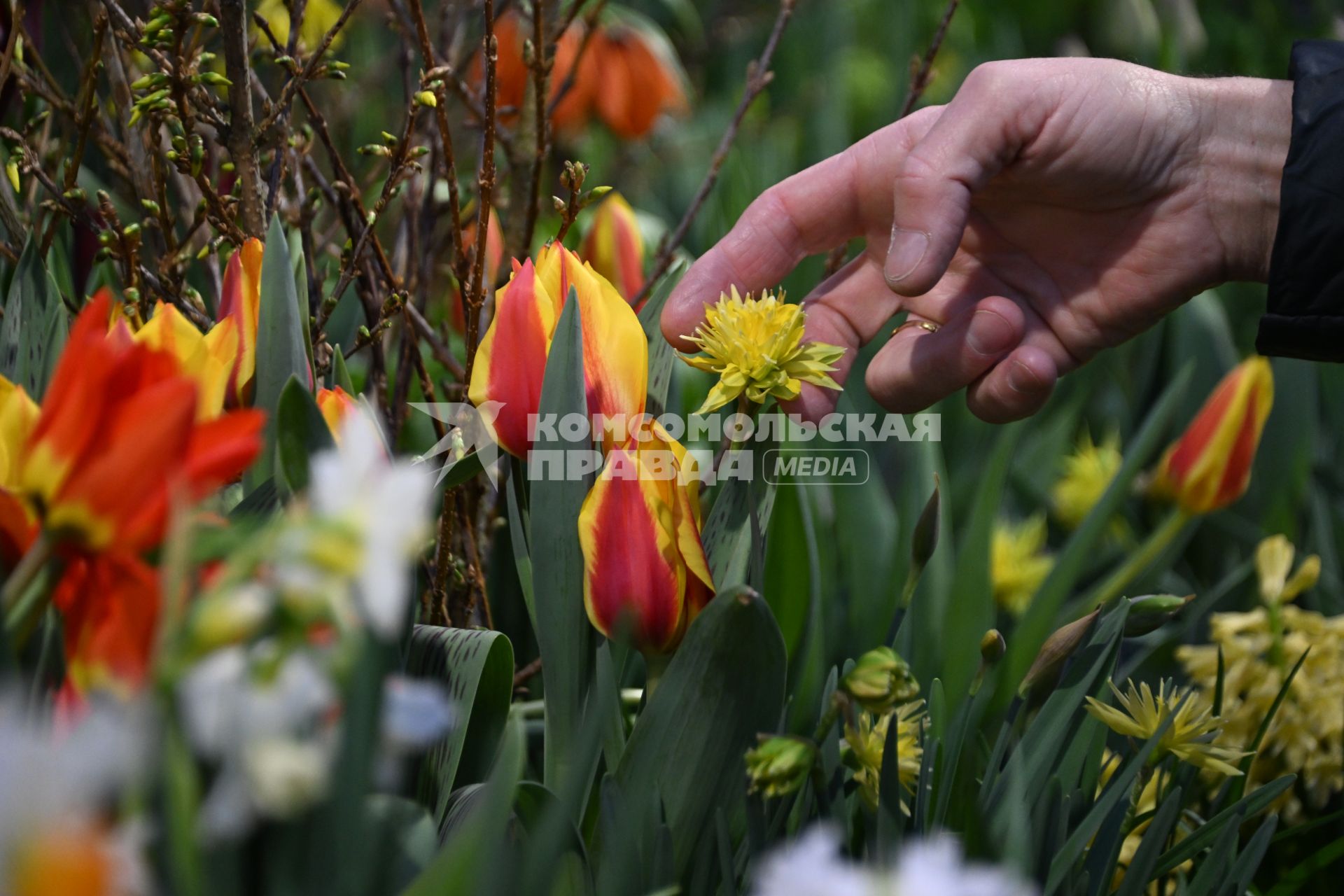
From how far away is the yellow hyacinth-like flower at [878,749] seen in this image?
20.6 inches

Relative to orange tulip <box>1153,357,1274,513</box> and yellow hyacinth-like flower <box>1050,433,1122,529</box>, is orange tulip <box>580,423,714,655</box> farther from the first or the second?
yellow hyacinth-like flower <box>1050,433,1122,529</box>

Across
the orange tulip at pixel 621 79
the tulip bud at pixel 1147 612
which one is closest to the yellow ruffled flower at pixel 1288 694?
the tulip bud at pixel 1147 612

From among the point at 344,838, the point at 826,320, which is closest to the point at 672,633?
the point at 344,838

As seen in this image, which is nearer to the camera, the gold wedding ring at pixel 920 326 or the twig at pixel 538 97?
the twig at pixel 538 97

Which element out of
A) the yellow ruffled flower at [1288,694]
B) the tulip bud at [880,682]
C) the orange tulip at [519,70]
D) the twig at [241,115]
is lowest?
the yellow ruffled flower at [1288,694]

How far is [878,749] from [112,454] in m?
0.37

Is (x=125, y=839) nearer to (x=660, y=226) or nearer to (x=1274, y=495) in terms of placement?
(x=660, y=226)

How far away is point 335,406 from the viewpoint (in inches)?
20.6

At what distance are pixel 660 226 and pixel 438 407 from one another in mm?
821

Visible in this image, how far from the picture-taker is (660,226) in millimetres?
1508

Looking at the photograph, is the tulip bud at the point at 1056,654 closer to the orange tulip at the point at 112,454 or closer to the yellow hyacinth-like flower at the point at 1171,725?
the yellow hyacinth-like flower at the point at 1171,725

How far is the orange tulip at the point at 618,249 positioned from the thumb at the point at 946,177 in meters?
0.37

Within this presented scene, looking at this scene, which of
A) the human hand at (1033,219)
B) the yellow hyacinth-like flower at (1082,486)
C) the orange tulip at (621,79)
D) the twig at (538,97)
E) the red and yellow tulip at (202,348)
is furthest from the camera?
the orange tulip at (621,79)

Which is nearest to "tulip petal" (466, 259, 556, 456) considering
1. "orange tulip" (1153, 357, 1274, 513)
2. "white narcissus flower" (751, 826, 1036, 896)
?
"white narcissus flower" (751, 826, 1036, 896)
